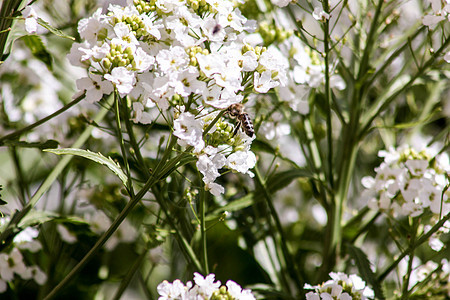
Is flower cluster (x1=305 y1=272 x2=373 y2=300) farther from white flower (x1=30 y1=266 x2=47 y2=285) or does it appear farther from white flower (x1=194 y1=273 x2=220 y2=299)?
white flower (x1=30 y1=266 x2=47 y2=285)

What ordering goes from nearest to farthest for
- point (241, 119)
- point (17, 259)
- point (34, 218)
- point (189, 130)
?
1. point (189, 130)
2. point (241, 119)
3. point (34, 218)
4. point (17, 259)

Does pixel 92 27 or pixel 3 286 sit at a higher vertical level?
pixel 92 27

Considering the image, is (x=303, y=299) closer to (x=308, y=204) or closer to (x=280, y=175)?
(x=280, y=175)

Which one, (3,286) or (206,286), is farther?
(3,286)

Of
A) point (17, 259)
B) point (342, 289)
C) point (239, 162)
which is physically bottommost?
Result: point (342, 289)

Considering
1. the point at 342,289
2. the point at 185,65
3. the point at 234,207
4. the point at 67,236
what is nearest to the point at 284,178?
the point at 234,207

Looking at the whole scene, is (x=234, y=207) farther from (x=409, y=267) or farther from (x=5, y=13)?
(x=5, y=13)

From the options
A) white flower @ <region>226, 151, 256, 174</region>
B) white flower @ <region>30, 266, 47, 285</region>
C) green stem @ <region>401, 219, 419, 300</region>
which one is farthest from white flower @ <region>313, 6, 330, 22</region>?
white flower @ <region>30, 266, 47, 285</region>

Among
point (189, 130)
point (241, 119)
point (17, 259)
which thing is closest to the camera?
point (189, 130)

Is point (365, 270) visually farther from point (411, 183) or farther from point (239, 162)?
point (239, 162)
